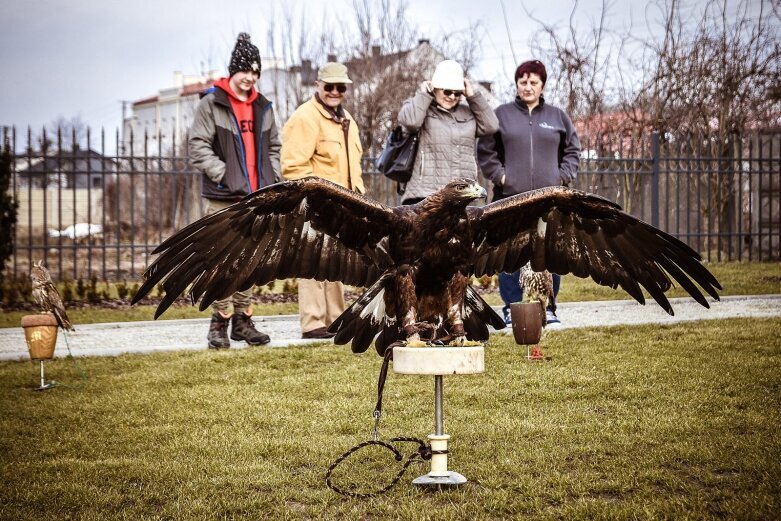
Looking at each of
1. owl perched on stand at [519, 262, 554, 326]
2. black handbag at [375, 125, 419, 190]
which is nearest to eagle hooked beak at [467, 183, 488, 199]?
owl perched on stand at [519, 262, 554, 326]

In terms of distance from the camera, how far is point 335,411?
5117 millimetres

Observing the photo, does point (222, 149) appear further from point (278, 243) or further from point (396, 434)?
point (396, 434)

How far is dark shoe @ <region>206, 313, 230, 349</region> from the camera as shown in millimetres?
7382

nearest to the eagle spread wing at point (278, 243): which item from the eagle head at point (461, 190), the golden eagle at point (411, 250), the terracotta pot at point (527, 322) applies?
the golden eagle at point (411, 250)

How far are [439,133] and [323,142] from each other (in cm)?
116

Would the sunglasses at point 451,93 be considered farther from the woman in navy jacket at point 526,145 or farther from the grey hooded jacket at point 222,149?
the grey hooded jacket at point 222,149

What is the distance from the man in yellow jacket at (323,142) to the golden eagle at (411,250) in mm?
2740

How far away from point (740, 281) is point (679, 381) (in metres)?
7.35

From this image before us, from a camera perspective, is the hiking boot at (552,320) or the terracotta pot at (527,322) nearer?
the terracotta pot at (527,322)

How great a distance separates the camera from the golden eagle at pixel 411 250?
13.2ft

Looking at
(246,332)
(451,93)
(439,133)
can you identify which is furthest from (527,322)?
(246,332)

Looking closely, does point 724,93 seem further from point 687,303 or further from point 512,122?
point 512,122

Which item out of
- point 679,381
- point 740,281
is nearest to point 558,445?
point 679,381

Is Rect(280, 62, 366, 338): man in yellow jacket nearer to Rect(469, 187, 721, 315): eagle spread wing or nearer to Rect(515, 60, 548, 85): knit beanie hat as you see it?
Rect(515, 60, 548, 85): knit beanie hat
